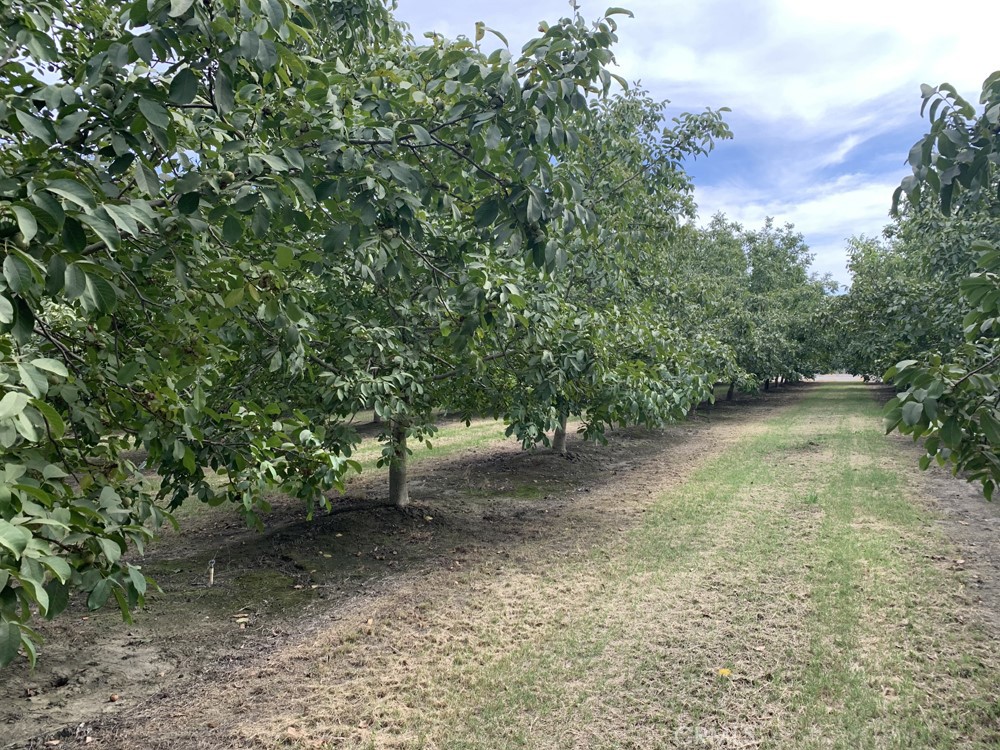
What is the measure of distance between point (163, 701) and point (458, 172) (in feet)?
11.1

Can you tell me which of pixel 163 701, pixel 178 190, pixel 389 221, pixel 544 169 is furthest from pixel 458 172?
pixel 163 701

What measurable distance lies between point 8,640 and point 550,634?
333 centimetres

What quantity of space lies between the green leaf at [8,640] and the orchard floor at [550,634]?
6.42 ft

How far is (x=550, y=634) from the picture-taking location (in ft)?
13.9

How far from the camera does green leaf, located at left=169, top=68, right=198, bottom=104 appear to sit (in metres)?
2.07

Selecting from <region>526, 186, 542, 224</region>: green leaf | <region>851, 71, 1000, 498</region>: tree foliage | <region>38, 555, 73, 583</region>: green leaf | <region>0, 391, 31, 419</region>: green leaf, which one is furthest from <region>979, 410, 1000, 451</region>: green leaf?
<region>0, 391, 31, 419</region>: green leaf

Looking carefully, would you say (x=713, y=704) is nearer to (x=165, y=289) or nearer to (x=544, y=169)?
(x=544, y=169)

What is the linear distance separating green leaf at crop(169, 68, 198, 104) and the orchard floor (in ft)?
9.34

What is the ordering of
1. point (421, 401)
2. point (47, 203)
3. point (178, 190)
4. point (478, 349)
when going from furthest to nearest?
point (421, 401) → point (478, 349) → point (178, 190) → point (47, 203)

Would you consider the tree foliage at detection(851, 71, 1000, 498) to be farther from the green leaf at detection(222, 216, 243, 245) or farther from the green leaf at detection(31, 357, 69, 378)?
the green leaf at detection(31, 357, 69, 378)

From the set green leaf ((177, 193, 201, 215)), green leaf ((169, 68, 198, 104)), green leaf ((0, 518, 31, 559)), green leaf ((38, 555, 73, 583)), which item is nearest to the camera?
green leaf ((0, 518, 31, 559))

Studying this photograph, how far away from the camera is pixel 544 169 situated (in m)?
2.92

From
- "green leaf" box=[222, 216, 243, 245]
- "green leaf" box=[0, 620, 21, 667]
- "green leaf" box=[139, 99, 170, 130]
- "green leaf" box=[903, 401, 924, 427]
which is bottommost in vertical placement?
"green leaf" box=[0, 620, 21, 667]

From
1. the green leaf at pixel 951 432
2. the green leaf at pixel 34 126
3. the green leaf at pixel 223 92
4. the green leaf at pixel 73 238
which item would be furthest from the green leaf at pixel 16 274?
the green leaf at pixel 951 432
